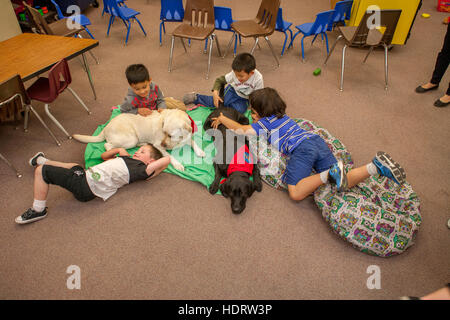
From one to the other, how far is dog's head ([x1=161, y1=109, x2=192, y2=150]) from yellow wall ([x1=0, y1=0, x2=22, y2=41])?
11.2 ft

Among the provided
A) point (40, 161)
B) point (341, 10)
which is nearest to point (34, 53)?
point (40, 161)

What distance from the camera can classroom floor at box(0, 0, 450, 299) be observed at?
6.01 ft

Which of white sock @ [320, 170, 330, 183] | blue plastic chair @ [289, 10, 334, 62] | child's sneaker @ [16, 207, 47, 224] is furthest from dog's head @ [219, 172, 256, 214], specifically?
blue plastic chair @ [289, 10, 334, 62]

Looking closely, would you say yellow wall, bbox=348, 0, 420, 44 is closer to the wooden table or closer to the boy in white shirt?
the boy in white shirt

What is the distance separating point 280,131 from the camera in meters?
2.39

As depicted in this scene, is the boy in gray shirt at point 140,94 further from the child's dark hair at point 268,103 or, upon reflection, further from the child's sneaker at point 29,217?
the child's sneaker at point 29,217

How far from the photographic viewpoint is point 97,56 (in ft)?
14.4

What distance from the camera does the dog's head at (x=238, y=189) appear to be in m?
2.18

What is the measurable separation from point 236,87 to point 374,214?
1.85 metres

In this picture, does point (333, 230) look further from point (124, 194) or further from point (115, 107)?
point (115, 107)

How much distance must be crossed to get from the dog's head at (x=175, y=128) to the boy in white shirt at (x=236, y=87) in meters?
0.75

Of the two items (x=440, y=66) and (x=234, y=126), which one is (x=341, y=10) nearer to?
(x=440, y=66)
